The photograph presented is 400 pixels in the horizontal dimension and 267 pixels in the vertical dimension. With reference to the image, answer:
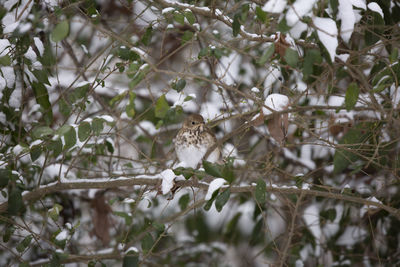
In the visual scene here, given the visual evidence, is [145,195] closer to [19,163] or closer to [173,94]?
[19,163]

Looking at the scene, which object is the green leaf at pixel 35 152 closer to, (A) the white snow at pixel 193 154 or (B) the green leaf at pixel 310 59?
(A) the white snow at pixel 193 154

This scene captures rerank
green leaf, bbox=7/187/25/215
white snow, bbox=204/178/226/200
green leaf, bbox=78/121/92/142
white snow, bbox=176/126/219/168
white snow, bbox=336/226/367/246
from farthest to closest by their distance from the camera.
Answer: white snow, bbox=336/226/367/246 → white snow, bbox=176/126/219/168 → green leaf, bbox=7/187/25/215 → green leaf, bbox=78/121/92/142 → white snow, bbox=204/178/226/200

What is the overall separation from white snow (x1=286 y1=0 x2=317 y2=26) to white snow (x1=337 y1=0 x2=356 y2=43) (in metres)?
0.32

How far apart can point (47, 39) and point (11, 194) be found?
0.97 meters

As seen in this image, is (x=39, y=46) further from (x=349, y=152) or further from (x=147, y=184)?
(x=349, y=152)

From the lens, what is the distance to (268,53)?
1.80 m

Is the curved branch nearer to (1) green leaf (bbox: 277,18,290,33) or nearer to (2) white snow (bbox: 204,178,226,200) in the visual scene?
(2) white snow (bbox: 204,178,226,200)

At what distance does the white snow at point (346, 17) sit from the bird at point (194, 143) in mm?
1440

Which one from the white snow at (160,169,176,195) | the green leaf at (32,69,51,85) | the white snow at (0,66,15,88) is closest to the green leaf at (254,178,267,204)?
the white snow at (160,169,176,195)

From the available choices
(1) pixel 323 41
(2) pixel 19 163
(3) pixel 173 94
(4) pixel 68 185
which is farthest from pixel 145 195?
(3) pixel 173 94

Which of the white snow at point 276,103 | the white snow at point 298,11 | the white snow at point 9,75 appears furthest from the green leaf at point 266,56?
the white snow at point 9,75

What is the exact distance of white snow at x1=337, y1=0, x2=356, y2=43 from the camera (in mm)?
2053

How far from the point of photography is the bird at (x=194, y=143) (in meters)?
3.36

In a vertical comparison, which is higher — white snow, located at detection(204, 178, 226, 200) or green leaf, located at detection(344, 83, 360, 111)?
green leaf, located at detection(344, 83, 360, 111)
